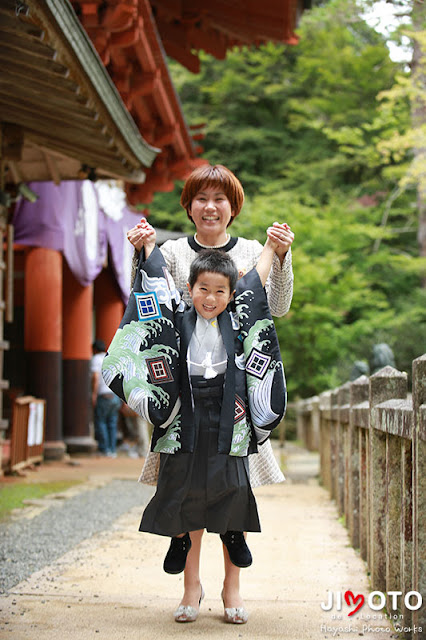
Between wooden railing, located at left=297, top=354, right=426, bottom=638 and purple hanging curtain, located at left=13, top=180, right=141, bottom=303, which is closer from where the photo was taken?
wooden railing, located at left=297, top=354, right=426, bottom=638

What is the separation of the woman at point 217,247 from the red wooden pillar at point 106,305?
10167mm

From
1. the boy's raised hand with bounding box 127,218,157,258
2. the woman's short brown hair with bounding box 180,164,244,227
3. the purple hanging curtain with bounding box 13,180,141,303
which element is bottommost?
→ the boy's raised hand with bounding box 127,218,157,258

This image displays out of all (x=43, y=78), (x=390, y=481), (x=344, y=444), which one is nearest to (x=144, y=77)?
(x=43, y=78)

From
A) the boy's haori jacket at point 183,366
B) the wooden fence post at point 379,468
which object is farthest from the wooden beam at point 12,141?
the wooden fence post at point 379,468

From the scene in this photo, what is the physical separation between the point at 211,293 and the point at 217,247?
0.39 meters

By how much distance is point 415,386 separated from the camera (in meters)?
2.35

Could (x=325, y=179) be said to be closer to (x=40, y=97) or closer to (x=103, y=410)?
(x=103, y=410)

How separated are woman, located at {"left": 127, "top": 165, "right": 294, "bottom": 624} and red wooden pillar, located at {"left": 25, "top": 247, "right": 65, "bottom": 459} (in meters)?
6.47

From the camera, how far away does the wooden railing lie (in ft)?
7.79

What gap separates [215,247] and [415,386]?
1.18 metres

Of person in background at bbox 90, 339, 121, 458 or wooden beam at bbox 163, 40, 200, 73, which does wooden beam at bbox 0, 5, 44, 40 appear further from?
wooden beam at bbox 163, 40, 200, 73

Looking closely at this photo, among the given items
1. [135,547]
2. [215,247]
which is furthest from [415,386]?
[135,547]

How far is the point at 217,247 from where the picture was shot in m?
3.24

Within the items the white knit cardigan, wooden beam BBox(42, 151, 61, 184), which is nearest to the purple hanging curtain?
wooden beam BBox(42, 151, 61, 184)
